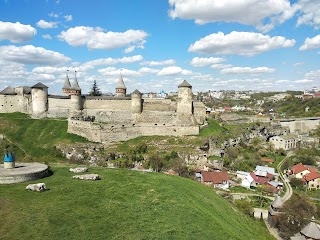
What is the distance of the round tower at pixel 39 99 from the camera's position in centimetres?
6075

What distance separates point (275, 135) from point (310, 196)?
135 feet

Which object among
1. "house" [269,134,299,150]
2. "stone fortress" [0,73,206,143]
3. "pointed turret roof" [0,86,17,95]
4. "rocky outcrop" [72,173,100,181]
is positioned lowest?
"house" [269,134,299,150]

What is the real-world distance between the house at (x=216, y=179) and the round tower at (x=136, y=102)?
18.7m

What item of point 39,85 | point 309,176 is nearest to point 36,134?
point 39,85

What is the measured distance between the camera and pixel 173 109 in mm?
60250

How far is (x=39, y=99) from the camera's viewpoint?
6106 centimetres

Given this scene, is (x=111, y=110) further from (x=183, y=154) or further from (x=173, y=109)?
(x=183, y=154)

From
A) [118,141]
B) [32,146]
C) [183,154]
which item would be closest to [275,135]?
[183,154]

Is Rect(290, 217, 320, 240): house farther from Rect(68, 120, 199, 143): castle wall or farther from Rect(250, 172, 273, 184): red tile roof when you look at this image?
Rect(68, 120, 199, 143): castle wall

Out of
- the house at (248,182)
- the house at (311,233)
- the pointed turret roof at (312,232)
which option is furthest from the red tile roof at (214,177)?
the pointed turret roof at (312,232)

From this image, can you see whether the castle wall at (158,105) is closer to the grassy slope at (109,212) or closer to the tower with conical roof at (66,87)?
the tower with conical roof at (66,87)

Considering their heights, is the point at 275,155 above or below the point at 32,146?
below

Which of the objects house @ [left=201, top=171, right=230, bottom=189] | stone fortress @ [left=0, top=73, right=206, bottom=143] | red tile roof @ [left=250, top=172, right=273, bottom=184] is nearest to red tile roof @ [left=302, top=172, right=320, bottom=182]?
red tile roof @ [left=250, top=172, right=273, bottom=184]

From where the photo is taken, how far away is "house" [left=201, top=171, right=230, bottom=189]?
46412mm
